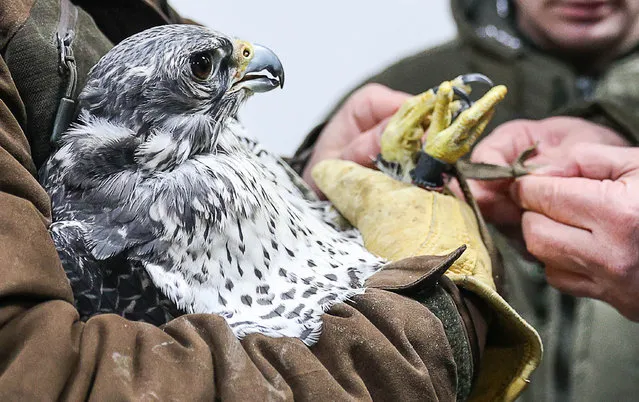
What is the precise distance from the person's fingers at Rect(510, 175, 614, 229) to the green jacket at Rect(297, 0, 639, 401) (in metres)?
0.78

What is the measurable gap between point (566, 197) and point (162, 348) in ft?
2.49

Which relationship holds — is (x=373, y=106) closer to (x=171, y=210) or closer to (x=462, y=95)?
(x=462, y=95)

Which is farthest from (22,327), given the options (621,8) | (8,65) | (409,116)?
(621,8)

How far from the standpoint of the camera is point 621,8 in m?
2.05

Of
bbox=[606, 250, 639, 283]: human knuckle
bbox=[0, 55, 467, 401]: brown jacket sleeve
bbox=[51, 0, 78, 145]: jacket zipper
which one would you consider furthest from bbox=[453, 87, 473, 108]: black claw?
bbox=[51, 0, 78, 145]: jacket zipper

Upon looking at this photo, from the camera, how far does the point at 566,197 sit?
1.26 metres

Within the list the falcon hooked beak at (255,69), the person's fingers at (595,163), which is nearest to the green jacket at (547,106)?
the person's fingers at (595,163)

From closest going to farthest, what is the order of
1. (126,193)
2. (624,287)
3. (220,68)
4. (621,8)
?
(126,193)
(220,68)
(624,287)
(621,8)

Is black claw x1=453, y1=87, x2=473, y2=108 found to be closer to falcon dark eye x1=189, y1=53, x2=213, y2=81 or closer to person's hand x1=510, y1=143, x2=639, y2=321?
person's hand x1=510, y1=143, x2=639, y2=321

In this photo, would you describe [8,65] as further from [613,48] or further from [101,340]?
[613,48]

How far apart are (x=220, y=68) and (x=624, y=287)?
75 centimetres

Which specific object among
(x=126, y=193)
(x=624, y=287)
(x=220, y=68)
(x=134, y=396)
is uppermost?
(x=220, y=68)

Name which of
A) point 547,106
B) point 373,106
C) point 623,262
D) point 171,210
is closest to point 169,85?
point 171,210

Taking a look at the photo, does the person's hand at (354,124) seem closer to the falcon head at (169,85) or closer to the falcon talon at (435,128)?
the falcon talon at (435,128)
